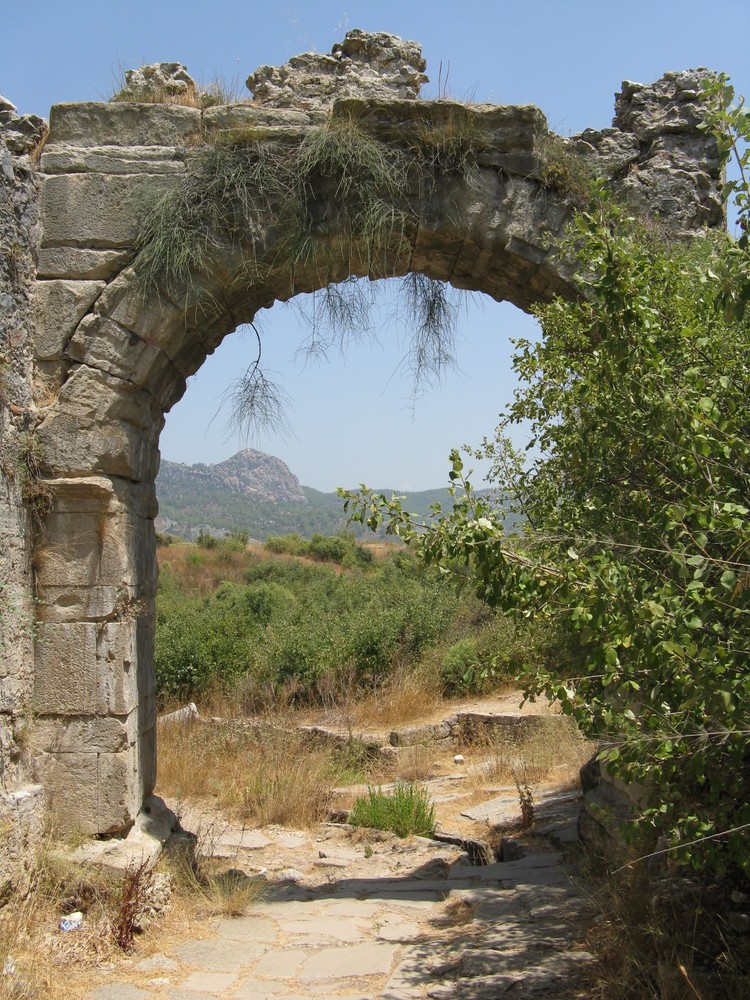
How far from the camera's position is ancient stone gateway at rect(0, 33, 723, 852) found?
15.9ft

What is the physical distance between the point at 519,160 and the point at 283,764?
5307 millimetres

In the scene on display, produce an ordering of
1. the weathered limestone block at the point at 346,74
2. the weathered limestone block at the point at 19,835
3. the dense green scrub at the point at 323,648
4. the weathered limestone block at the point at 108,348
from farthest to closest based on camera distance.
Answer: the dense green scrub at the point at 323,648 → the weathered limestone block at the point at 346,74 → the weathered limestone block at the point at 108,348 → the weathered limestone block at the point at 19,835

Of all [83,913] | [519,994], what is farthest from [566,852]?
[83,913]

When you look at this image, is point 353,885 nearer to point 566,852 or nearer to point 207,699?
point 566,852

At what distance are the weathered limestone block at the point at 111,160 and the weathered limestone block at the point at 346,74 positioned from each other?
2.33 ft

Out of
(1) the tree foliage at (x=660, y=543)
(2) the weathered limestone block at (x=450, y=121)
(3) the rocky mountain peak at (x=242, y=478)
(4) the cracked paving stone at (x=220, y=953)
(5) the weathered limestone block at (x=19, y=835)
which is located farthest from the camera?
(3) the rocky mountain peak at (x=242, y=478)

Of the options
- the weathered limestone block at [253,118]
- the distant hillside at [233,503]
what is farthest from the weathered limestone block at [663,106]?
the distant hillside at [233,503]

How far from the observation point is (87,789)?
15.8 feet

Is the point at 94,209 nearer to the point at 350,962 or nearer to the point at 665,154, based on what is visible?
the point at 665,154

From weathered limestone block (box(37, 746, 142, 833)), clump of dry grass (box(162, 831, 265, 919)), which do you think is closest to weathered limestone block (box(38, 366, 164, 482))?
weathered limestone block (box(37, 746, 142, 833))

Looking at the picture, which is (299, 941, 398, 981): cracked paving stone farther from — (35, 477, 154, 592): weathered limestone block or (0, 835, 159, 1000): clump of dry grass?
(35, 477, 154, 592): weathered limestone block

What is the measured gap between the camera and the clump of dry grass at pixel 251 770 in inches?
290

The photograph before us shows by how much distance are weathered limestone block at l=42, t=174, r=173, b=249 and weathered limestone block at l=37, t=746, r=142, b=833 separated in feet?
8.99

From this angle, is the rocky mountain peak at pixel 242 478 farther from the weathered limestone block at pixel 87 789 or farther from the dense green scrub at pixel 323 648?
the weathered limestone block at pixel 87 789
